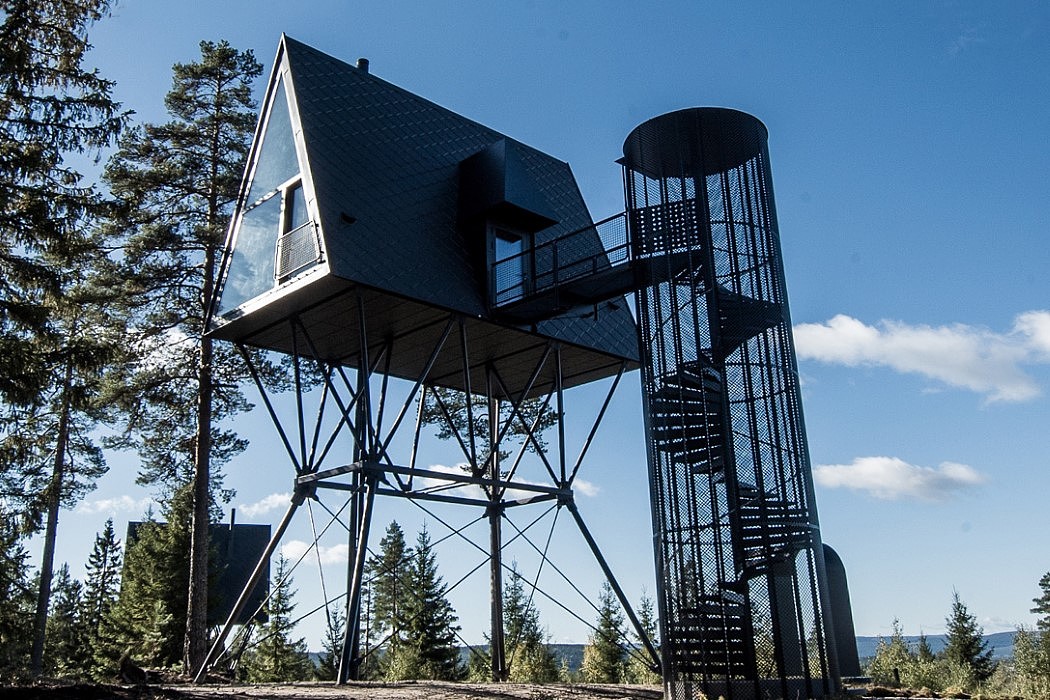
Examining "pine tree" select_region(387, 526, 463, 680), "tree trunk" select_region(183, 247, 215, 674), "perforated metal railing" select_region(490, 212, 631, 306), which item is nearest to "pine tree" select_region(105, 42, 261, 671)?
"tree trunk" select_region(183, 247, 215, 674)

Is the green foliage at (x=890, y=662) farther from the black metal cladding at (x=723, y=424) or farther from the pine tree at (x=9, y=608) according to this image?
the pine tree at (x=9, y=608)

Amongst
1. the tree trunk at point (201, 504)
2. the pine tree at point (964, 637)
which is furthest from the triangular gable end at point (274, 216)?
the pine tree at point (964, 637)

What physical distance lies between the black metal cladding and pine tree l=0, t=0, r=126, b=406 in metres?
8.61

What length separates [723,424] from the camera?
42.4 ft

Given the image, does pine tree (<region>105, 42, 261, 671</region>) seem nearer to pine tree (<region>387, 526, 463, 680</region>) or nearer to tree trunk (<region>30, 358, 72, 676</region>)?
tree trunk (<region>30, 358, 72, 676</region>)

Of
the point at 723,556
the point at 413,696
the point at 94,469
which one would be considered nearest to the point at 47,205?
the point at 413,696

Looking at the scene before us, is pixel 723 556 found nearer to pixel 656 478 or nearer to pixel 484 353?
pixel 656 478

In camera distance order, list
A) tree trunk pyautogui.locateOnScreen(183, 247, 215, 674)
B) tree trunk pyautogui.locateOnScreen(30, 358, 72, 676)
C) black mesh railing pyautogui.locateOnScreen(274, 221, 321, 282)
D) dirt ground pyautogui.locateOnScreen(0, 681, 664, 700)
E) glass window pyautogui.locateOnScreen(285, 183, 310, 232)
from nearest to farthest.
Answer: dirt ground pyautogui.locateOnScreen(0, 681, 664, 700), black mesh railing pyautogui.locateOnScreen(274, 221, 321, 282), glass window pyautogui.locateOnScreen(285, 183, 310, 232), tree trunk pyautogui.locateOnScreen(183, 247, 215, 674), tree trunk pyautogui.locateOnScreen(30, 358, 72, 676)

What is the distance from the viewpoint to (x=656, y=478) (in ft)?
44.0

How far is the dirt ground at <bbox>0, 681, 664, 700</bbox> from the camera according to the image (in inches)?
368

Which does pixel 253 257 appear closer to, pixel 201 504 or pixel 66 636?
pixel 201 504

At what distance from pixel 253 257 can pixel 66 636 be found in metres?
37.7

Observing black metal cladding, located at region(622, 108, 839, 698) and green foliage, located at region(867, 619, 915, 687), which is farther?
green foliage, located at region(867, 619, 915, 687)

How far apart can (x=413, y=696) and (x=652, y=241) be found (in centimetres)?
736
